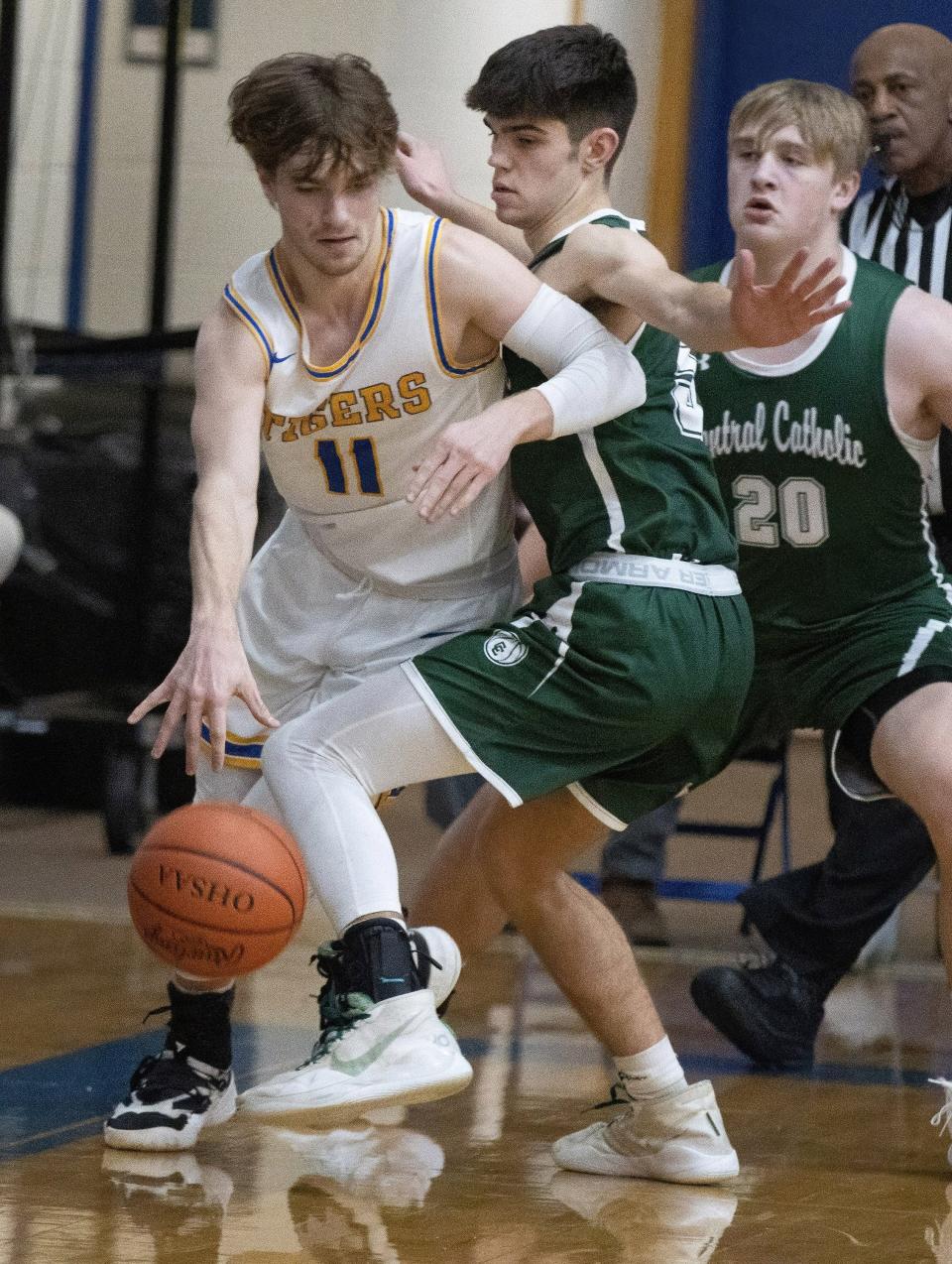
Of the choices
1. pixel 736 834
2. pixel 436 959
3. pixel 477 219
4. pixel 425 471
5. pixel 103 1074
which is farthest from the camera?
pixel 736 834

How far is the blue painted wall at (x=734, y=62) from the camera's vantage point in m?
6.52

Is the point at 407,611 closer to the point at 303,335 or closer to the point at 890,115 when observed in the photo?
the point at 303,335

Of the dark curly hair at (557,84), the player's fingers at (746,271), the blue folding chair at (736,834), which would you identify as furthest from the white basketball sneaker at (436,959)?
the blue folding chair at (736,834)

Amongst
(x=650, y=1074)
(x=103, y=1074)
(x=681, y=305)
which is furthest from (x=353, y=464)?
(x=103, y=1074)

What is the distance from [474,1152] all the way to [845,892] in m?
1.37

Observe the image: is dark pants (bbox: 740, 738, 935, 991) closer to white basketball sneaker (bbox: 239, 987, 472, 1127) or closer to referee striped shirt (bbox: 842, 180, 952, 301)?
referee striped shirt (bbox: 842, 180, 952, 301)

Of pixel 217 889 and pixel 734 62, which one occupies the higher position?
pixel 734 62

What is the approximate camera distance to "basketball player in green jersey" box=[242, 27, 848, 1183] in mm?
2963

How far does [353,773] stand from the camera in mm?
2959

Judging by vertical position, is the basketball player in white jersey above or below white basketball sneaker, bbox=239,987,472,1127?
above

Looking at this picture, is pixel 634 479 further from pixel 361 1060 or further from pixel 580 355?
pixel 361 1060

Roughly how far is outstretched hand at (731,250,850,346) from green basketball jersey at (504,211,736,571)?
11.7 inches

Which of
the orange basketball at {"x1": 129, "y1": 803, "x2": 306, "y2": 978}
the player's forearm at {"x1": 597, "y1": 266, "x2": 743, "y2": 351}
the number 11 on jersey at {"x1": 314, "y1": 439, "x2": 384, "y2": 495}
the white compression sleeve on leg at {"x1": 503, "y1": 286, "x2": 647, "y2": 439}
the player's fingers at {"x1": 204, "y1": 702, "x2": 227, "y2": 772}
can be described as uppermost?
the player's forearm at {"x1": 597, "y1": 266, "x2": 743, "y2": 351}

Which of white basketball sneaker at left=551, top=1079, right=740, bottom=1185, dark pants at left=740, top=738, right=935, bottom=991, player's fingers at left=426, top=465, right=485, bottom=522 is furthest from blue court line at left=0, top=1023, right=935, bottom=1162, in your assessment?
player's fingers at left=426, top=465, right=485, bottom=522
